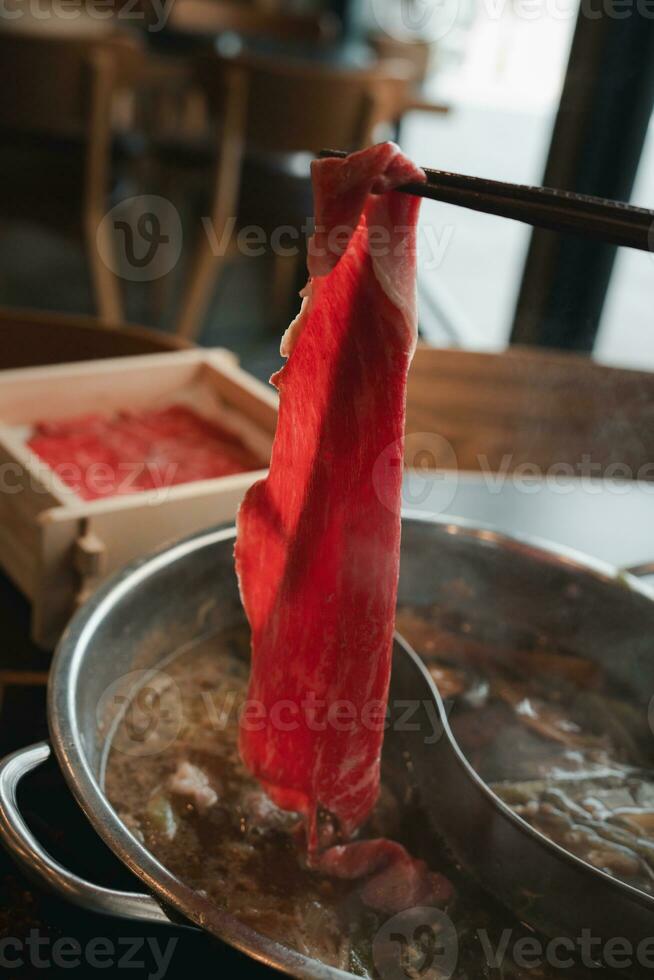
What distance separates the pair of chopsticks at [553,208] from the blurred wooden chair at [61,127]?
12.7 ft

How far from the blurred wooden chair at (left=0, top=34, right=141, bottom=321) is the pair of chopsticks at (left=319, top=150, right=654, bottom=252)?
3.87 meters

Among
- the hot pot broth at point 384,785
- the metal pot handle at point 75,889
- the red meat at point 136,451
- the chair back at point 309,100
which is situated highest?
the chair back at point 309,100

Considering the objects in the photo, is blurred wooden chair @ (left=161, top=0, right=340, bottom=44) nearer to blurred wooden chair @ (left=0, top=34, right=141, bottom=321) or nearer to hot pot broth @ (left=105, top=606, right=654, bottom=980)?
blurred wooden chair @ (left=0, top=34, right=141, bottom=321)

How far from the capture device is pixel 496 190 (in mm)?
726

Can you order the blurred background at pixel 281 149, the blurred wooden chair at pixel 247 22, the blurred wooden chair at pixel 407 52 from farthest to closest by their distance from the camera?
1. the blurred wooden chair at pixel 407 52
2. the blurred wooden chair at pixel 247 22
3. the blurred background at pixel 281 149

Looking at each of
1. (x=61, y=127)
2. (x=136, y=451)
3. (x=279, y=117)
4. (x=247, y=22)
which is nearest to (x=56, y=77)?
(x=61, y=127)

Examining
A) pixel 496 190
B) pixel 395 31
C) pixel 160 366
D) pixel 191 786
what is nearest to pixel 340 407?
pixel 496 190

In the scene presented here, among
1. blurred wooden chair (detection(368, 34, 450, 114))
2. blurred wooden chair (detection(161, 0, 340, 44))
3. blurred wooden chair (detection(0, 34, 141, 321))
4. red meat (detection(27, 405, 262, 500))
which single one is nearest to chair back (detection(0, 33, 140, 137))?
blurred wooden chair (detection(0, 34, 141, 321))

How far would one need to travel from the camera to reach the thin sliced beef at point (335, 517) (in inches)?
31.9

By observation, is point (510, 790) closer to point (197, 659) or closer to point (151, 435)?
point (197, 659)

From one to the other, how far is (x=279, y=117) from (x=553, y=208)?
4.00 metres

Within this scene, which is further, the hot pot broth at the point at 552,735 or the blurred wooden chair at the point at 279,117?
the blurred wooden chair at the point at 279,117

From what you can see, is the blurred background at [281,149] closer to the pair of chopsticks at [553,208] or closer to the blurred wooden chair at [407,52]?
the blurred wooden chair at [407,52]

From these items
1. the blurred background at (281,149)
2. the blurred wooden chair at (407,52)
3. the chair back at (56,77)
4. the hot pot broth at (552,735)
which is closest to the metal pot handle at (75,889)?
the hot pot broth at (552,735)
